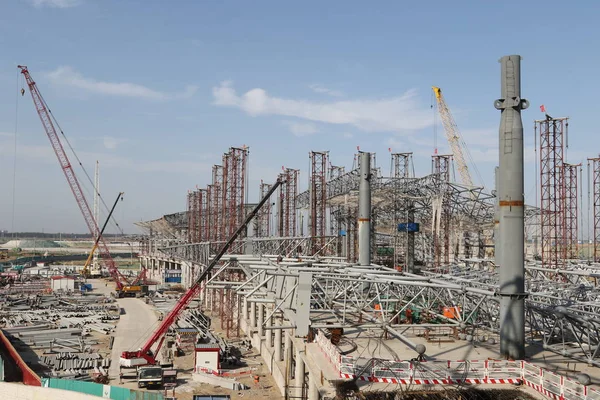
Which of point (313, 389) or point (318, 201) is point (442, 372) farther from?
point (318, 201)

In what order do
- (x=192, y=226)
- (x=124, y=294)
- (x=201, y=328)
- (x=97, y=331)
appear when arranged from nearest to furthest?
(x=201, y=328) < (x=97, y=331) < (x=124, y=294) < (x=192, y=226)

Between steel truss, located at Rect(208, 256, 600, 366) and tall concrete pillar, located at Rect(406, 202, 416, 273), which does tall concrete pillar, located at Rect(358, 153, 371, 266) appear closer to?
steel truss, located at Rect(208, 256, 600, 366)

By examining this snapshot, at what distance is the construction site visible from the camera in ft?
77.2

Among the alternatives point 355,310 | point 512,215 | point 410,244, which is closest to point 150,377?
point 355,310

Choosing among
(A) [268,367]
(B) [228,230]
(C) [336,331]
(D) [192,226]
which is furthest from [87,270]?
(C) [336,331]

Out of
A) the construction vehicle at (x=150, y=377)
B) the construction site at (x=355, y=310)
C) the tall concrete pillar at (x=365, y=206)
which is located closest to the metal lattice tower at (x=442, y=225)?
the construction site at (x=355, y=310)

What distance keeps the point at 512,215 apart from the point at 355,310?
1139cm

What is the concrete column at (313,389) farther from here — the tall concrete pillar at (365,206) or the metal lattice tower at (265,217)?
the metal lattice tower at (265,217)

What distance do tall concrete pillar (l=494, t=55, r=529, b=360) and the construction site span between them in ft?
0.21

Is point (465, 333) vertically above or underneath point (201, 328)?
above

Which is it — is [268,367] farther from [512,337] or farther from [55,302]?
[55,302]

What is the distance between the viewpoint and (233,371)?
44.8 m

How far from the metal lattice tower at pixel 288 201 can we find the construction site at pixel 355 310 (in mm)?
255

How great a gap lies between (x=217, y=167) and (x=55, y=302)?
34.3 metres
